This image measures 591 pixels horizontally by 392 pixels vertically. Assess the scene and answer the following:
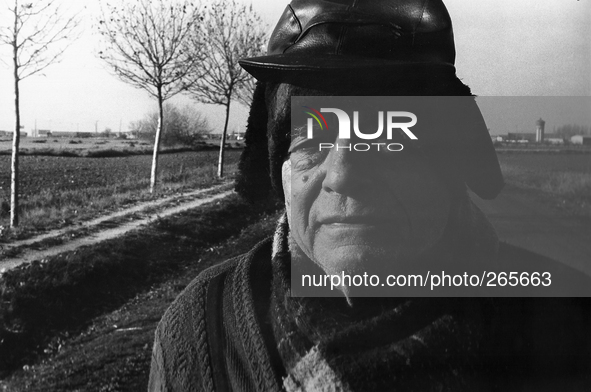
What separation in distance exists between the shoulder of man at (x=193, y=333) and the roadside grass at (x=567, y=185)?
51 cm

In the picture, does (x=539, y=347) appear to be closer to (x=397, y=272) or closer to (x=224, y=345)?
(x=397, y=272)

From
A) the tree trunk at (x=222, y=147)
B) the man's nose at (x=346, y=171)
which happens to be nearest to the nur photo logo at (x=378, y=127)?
the man's nose at (x=346, y=171)

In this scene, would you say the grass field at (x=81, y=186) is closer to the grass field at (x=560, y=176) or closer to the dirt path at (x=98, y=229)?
the dirt path at (x=98, y=229)

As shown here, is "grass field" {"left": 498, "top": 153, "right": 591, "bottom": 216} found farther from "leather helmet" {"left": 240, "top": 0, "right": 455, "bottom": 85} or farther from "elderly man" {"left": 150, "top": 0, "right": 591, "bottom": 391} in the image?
"leather helmet" {"left": 240, "top": 0, "right": 455, "bottom": 85}

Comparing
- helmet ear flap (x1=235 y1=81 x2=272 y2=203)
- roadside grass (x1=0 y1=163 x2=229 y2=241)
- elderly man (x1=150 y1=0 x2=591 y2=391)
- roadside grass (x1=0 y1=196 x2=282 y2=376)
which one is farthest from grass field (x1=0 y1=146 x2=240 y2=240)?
elderly man (x1=150 y1=0 x2=591 y2=391)

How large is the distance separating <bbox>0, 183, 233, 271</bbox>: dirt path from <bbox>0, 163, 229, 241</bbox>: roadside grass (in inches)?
2.0

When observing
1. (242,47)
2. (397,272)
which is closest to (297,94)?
(397,272)

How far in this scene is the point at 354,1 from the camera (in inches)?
27.9

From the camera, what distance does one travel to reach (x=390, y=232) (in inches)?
28.2

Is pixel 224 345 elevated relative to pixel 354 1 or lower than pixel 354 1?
lower

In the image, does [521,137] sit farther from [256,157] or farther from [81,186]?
[81,186]

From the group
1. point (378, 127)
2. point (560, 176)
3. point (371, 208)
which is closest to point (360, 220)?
point (371, 208)

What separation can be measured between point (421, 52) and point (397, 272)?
12.7 inches

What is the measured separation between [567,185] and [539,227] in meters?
0.10
